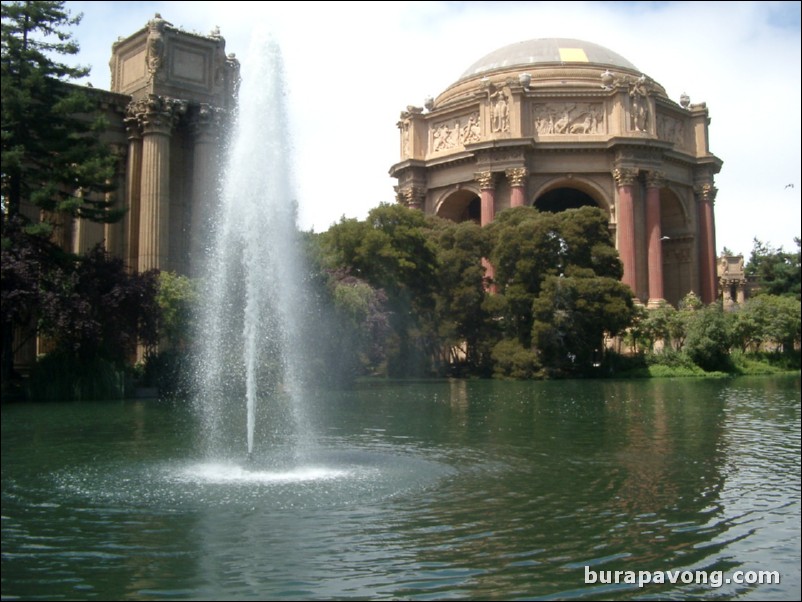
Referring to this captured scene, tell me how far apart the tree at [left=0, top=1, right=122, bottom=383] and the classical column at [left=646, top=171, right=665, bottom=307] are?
36058 mm

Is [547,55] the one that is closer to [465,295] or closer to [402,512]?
[465,295]

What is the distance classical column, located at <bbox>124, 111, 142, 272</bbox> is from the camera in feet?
96.6

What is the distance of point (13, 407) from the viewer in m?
20.0

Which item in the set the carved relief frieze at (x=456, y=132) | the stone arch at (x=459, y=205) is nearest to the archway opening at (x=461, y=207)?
the stone arch at (x=459, y=205)

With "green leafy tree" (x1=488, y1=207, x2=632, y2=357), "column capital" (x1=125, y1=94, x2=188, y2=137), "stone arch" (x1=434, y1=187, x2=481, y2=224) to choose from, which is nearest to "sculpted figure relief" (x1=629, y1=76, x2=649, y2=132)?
"stone arch" (x1=434, y1=187, x2=481, y2=224)

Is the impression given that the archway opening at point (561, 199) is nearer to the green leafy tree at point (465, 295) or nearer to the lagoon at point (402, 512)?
the green leafy tree at point (465, 295)

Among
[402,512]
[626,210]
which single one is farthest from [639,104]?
[402,512]

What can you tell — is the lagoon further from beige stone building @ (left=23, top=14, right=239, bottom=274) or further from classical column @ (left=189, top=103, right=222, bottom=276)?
classical column @ (left=189, top=103, right=222, bottom=276)

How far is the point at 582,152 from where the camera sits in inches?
2061

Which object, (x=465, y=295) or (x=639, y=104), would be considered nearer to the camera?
(x=465, y=295)

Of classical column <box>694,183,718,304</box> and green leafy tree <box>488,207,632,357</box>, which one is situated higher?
classical column <box>694,183,718,304</box>

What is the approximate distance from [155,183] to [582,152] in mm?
31614

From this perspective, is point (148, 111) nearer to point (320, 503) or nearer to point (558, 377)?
point (558, 377)

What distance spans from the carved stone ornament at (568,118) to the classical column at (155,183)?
2925 cm
